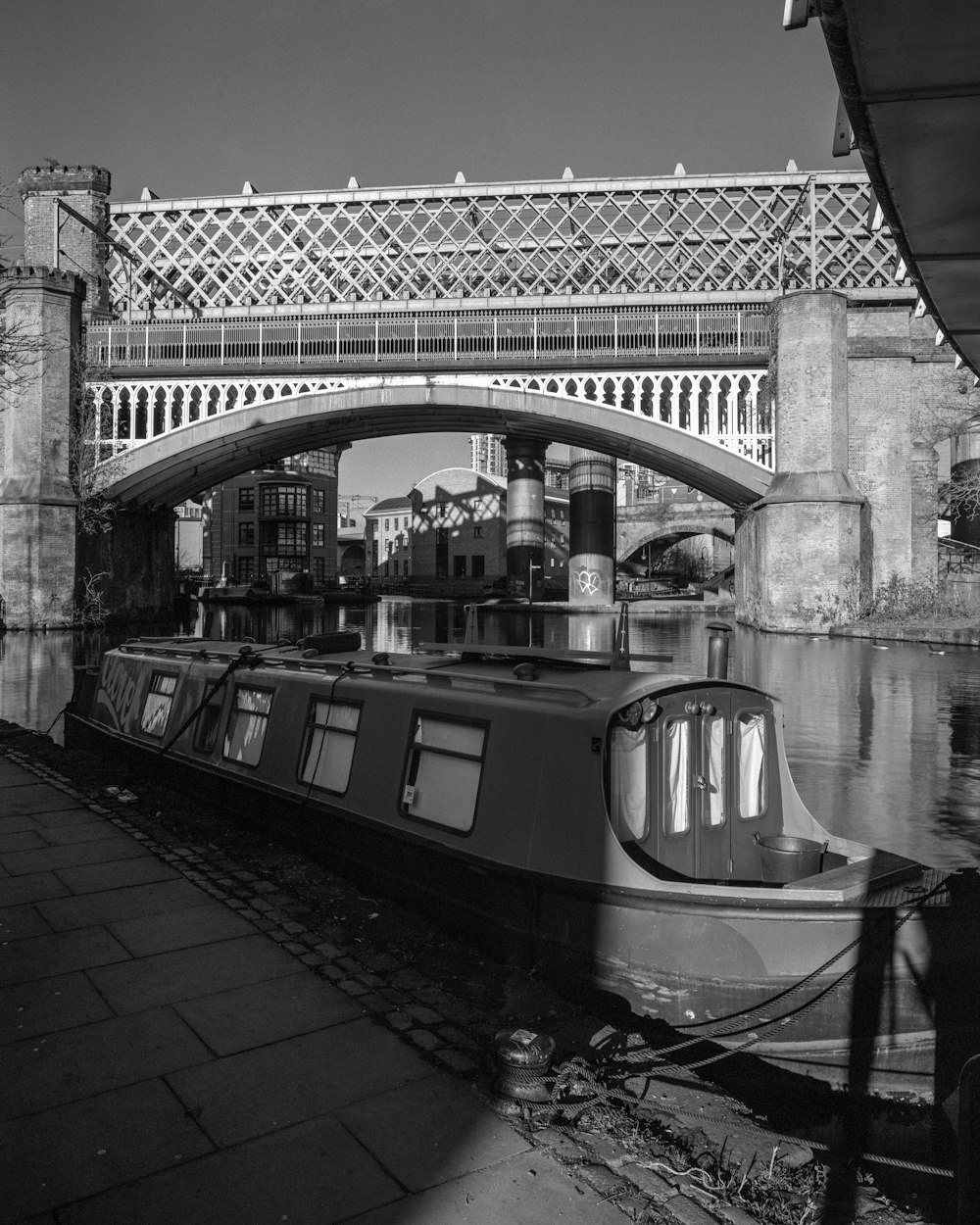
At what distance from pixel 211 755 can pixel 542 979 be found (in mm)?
4379

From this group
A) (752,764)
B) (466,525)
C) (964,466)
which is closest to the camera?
(752,764)

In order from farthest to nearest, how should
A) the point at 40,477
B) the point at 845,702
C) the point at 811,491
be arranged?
the point at 40,477 < the point at 811,491 < the point at 845,702

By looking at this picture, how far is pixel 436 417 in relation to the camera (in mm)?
35125

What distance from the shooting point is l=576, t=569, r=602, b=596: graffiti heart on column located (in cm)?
4653

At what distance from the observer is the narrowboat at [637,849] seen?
466 centimetres

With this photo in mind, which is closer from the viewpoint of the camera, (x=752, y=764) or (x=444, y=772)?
(x=752, y=764)

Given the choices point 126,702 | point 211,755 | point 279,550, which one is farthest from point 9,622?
point 279,550

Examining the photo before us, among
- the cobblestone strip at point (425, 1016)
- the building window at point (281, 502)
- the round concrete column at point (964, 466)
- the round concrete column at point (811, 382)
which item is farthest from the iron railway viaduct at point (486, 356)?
the building window at point (281, 502)

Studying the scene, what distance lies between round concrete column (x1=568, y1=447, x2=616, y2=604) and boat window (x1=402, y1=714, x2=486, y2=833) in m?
40.3

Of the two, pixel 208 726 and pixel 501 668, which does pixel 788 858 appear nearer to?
pixel 501 668

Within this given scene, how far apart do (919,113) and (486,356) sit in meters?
29.0

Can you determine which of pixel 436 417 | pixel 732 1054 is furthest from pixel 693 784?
pixel 436 417

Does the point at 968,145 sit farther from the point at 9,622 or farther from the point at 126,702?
the point at 9,622

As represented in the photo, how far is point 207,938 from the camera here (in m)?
5.00
